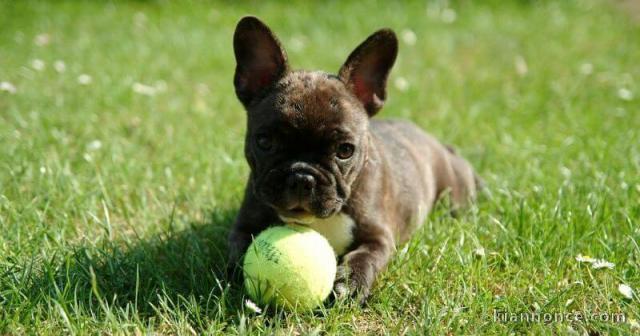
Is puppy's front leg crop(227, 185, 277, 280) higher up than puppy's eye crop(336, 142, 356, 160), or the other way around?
puppy's eye crop(336, 142, 356, 160)

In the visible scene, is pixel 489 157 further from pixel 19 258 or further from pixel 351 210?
pixel 19 258

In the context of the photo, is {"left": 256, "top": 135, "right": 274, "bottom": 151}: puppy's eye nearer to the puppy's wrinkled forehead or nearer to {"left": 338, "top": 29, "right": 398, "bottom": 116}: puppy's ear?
the puppy's wrinkled forehead

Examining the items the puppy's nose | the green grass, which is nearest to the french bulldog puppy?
the puppy's nose

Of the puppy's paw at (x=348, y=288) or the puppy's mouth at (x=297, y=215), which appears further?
the puppy's mouth at (x=297, y=215)

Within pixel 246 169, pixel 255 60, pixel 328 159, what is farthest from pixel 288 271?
Result: pixel 246 169

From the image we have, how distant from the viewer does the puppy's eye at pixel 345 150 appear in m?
3.55

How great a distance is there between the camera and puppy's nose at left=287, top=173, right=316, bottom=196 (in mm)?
3336

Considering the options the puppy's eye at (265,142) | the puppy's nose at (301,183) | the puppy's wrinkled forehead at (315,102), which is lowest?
the puppy's nose at (301,183)

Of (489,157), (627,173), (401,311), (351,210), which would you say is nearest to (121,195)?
(351,210)

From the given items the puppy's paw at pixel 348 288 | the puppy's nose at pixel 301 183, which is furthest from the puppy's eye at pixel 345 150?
the puppy's paw at pixel 348 288

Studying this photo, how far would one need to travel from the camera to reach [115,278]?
11.4 feet

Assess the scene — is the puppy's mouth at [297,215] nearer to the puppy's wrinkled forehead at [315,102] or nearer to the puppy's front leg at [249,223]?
the puppy's front leg at [249,223]

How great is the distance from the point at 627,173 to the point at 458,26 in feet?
16.8

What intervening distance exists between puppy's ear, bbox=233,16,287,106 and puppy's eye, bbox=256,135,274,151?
0.41m
